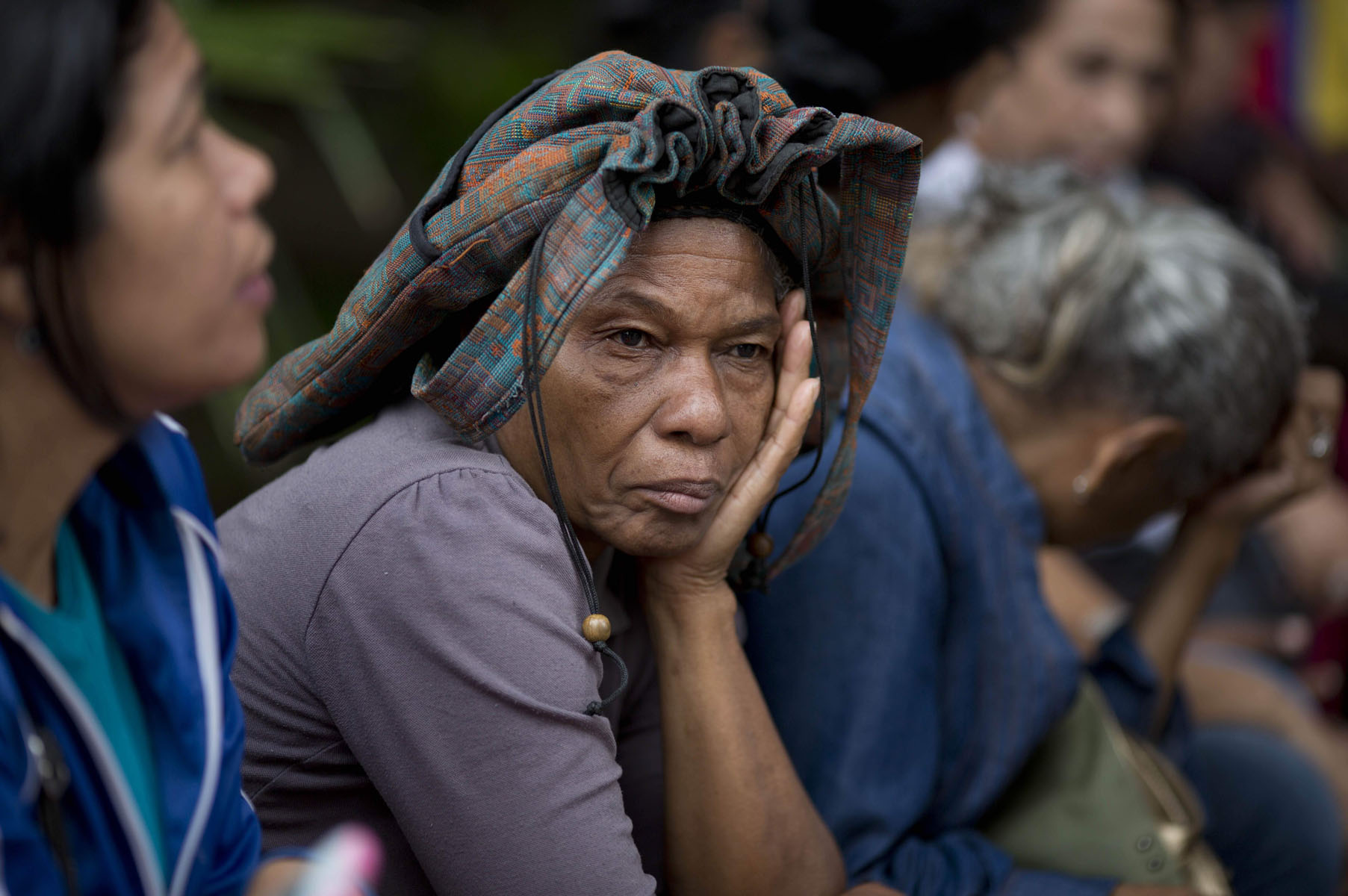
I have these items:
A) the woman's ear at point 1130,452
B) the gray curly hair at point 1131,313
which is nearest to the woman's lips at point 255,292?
the gray curly hair at point 1131,313

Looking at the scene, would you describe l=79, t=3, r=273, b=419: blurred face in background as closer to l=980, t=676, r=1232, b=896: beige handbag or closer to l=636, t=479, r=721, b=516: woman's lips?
l=636, t=479, r=721, b=516: woman's lips

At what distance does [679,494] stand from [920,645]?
0.74m

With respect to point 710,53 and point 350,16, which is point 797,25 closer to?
point 710,53

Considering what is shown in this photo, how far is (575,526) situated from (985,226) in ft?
4.39

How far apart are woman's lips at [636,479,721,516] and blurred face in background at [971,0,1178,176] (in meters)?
2.82

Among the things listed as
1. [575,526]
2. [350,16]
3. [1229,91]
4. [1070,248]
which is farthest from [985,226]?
[1229,91]

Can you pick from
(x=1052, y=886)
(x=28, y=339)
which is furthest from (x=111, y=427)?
(x=1052, y=886)

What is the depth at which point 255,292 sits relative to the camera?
1.23 metres

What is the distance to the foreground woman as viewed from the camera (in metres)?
1.04

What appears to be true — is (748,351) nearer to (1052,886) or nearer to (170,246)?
(170,246)

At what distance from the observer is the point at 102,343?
3.65 ft

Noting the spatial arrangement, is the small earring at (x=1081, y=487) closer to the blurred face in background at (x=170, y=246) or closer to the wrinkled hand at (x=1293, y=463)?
the wrinkled hand at (x=1293, y=463)

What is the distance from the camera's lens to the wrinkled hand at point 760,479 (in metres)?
1.88

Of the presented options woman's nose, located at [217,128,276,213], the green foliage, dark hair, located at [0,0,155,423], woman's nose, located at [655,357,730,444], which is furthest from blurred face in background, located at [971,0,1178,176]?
dark hair, located at [0,0,155,423]
